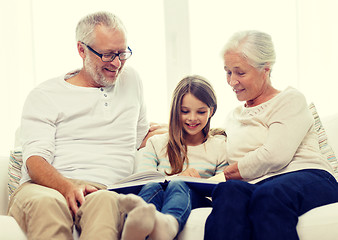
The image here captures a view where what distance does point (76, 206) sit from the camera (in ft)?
6.38

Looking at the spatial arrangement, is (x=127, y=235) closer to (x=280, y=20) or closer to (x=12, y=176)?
(x=12, y=176)

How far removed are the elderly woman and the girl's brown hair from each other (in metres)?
0.17

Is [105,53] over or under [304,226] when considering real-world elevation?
over

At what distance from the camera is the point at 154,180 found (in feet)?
6.60

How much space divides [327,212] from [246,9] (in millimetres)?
2176

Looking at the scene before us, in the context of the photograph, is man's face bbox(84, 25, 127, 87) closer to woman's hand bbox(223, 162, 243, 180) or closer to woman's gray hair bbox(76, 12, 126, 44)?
woman's gray hair bbox(76, 12, 126, 44)

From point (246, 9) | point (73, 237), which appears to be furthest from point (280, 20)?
point (73, 237)

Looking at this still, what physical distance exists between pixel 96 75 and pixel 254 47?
0.78 metres

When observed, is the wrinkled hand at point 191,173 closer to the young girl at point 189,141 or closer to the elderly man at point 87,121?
the young girl at point 189,141

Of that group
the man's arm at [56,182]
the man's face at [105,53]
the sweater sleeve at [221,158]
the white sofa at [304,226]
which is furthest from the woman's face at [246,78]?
the man's arm at [56,182]

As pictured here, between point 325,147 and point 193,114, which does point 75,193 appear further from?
point 325,147

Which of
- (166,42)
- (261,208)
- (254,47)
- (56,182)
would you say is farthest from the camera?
(166,42)

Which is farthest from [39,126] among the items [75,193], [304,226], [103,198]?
[304,226]

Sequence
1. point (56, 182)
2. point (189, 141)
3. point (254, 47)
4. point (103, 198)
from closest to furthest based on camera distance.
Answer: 1. point (103, 198)
2. point (56, 182)
3. point (254, 47)
4. point (189, 141)
